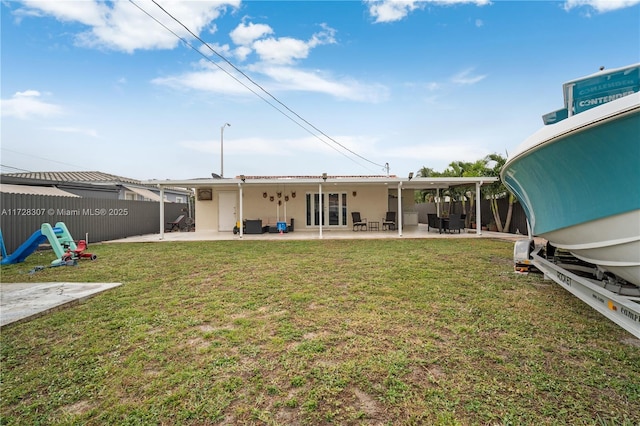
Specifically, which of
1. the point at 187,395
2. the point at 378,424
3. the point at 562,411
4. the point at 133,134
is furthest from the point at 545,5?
the point at 133,134

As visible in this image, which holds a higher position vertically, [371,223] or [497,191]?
[497,191]

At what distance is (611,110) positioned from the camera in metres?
2.35

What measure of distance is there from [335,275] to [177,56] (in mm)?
10082

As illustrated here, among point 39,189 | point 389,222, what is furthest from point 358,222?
point 39,189

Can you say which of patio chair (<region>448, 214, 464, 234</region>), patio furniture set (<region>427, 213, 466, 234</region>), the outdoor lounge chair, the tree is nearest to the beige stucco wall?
the outdoor lounge chair

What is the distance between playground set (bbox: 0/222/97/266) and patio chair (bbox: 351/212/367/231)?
10529 millimetres

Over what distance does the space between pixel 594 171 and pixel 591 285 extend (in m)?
1.33

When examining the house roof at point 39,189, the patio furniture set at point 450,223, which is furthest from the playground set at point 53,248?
the patio furniture set at point 450,223

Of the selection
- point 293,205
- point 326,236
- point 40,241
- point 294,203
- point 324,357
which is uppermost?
point 294,203

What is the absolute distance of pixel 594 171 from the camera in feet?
8.78

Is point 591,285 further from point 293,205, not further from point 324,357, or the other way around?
point 293,205

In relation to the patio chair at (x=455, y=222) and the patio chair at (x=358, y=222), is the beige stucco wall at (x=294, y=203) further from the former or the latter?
the patio chair at (x=455, y=222)

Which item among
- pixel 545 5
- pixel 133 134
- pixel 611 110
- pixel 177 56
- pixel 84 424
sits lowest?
pixel 84 424

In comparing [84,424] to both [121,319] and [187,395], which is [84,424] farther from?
[121,319]
